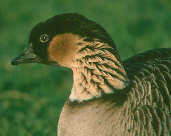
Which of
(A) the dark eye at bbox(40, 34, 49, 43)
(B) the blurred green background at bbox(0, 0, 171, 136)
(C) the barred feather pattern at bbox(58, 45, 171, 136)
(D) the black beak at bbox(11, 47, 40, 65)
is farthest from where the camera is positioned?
(B) the blurred green background at bbox(0, 0, 171, 136)

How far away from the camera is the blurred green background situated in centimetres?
637

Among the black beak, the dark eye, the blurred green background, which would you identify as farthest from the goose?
the blurred green background

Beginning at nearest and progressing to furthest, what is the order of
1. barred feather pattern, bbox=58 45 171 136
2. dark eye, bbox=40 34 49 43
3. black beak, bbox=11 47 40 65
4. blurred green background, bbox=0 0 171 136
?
1. barred feather pattern, bbox=58 45 171 136
2. dark eye, bbox=40 34 49 43
3. black beak, bbox=11 47 40 65
4. blurred green background, bbox=0 0 171 136

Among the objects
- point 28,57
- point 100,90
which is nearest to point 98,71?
point 100,90

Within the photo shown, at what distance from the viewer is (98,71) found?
14.3ft

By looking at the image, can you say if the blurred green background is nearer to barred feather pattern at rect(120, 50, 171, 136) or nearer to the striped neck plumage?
the striped neck plumage

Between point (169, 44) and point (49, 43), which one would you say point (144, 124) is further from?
point (169, 44)

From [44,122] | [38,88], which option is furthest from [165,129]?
[38,88]

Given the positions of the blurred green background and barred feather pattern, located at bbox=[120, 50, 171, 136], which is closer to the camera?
barred feather pattern, located at bbox=[120, 50, 171, 136]

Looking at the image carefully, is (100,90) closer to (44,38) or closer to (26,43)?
(44,38)

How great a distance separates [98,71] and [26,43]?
4863 millimetres

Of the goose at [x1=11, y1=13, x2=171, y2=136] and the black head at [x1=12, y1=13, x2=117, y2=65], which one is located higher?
the black head at [x1=12, y1=13, x2=117, y2=65]

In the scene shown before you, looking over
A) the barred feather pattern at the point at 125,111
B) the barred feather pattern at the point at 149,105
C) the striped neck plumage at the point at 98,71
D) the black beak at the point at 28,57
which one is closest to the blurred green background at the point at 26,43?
the black beak at the point at 28,57

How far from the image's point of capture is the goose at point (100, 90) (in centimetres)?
432
